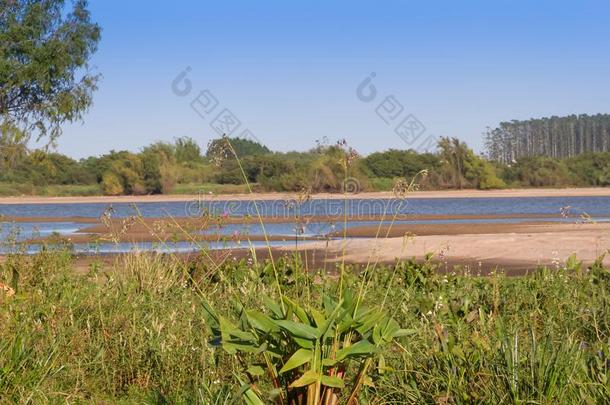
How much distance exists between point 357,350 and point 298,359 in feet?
0.84

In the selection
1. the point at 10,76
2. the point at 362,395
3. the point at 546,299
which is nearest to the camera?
the point at 362,395

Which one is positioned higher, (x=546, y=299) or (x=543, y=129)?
(x=543, y=129)

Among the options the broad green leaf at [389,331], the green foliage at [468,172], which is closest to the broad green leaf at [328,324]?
the broad green leaf at [389,331]

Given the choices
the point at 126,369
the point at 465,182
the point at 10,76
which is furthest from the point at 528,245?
the point at 465,182

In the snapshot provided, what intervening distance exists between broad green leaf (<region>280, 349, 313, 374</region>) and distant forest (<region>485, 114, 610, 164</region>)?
151 meters

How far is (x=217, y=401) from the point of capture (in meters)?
4.56

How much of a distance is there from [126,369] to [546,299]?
3742 millimetres

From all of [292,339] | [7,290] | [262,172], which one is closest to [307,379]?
[292,339]

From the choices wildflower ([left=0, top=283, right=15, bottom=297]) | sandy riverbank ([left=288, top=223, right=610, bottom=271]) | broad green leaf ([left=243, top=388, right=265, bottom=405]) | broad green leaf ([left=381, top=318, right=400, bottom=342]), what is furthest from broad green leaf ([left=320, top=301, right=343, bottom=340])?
sandy riverbank ([left=288, top=223, right=610, bottom=271])

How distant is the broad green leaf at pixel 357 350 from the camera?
12.1 ft

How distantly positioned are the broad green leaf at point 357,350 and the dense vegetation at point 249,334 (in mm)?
16

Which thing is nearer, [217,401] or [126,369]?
[217,401]

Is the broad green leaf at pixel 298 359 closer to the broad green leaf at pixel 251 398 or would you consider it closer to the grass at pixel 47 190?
the broad green leaf at pixel 251 398

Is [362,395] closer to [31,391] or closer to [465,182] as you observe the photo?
[31,391]
